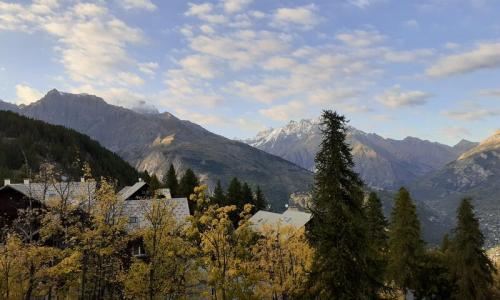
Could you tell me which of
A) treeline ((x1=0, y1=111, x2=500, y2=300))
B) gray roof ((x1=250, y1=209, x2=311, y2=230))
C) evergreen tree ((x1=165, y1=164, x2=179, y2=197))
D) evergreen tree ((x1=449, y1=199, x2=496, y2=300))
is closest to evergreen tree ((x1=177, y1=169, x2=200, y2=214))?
evergreen tree ((x1=165, y1=164, x2=179, y2=197))

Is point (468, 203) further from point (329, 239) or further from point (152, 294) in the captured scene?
point (152, 294)

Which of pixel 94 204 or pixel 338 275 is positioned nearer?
pixel 338 275

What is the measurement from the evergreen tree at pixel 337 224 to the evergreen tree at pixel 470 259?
1343 inches

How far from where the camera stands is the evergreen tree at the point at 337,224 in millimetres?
29844

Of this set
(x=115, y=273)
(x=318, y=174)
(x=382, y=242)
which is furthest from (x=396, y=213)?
(x=115, y=273)

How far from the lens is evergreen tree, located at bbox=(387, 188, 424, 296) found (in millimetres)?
65000

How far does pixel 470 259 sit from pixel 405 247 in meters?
9.60

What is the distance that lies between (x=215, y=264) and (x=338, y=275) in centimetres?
874

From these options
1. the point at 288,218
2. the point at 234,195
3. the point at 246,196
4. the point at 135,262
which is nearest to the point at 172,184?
the point at 234,195

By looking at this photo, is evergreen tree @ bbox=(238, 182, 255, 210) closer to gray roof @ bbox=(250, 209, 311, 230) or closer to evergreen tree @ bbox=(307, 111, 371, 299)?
gray roof @ bbox=(250, 209, 311, 230)

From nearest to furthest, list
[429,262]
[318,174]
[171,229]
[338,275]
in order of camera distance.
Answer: [338,275] < [318,174] < [171,229] < [429,262]

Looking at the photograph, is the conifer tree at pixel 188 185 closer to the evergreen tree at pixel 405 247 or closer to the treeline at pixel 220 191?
the treeline at pixel 220 191

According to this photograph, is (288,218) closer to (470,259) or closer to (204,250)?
(470,259)

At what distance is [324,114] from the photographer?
31344mm
